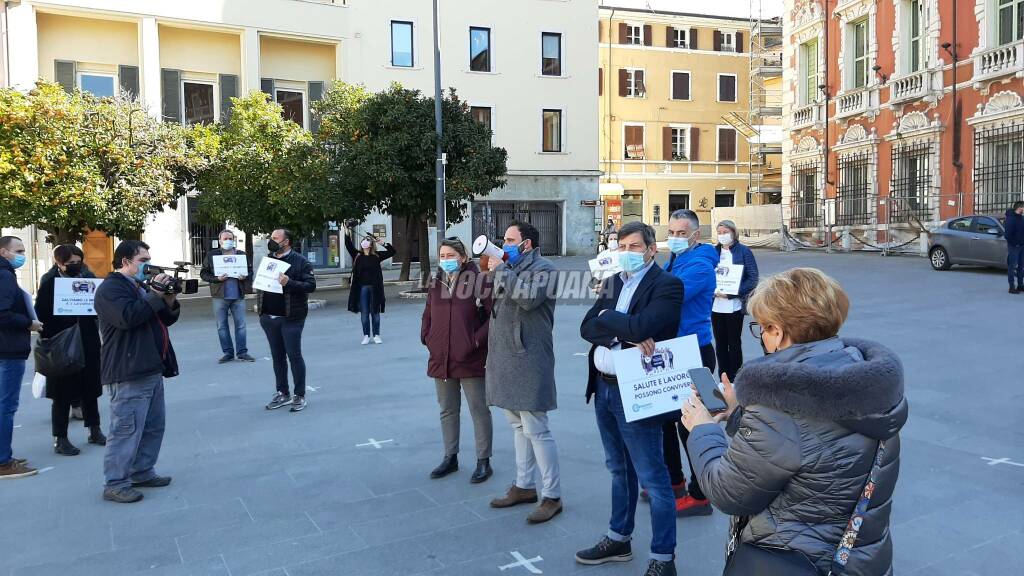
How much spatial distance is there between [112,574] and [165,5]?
26.4 metres

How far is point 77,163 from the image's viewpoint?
1541cm

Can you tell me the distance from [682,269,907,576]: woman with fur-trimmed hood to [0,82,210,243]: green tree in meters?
15.8

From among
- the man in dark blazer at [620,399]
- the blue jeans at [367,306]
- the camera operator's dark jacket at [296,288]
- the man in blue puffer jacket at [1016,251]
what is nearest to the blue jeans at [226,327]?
the blue jeans at [367,306]

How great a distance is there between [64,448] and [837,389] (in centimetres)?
690

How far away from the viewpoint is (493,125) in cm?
3431

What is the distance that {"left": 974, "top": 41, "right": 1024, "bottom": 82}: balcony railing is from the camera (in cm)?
2259

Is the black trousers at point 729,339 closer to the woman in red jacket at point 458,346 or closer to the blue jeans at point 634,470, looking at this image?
the woman in red jacket at point 458,346

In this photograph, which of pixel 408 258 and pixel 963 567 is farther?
pixel 408 258

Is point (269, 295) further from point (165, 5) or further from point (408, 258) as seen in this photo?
point (165, 5)

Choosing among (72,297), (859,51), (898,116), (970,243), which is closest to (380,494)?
(72,297)

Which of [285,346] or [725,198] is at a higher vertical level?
[725,198]

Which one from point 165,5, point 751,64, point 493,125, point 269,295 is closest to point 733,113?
point 751,64

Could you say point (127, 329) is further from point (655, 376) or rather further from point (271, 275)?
point (655, 376)

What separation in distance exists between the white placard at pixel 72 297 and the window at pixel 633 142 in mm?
41538
